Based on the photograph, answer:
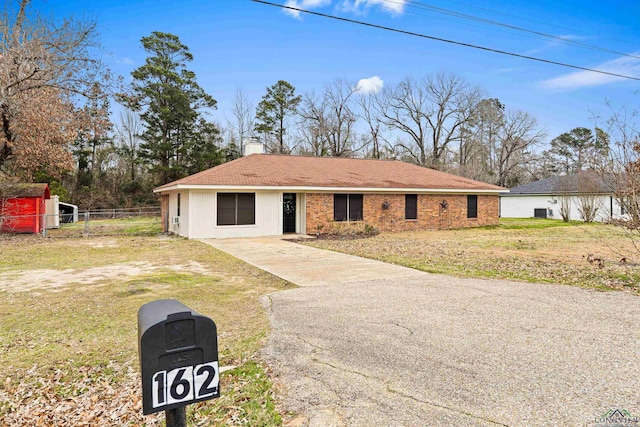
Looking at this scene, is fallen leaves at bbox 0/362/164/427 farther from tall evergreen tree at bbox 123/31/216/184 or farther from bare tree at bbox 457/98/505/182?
bare tree at bbox 457/98/505/182

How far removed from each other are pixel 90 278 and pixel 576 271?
964 cm

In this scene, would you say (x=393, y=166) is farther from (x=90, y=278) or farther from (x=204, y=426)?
(x=204, y=426)

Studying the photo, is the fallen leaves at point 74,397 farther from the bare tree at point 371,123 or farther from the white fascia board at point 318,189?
the bare tree at point 371,123

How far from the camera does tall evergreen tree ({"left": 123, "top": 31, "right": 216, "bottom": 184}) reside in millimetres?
32875

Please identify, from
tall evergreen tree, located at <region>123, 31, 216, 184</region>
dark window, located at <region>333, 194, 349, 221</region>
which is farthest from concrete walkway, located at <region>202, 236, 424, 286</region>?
tall evergreen tree, located at <region>123, 31, 216, 184</region>

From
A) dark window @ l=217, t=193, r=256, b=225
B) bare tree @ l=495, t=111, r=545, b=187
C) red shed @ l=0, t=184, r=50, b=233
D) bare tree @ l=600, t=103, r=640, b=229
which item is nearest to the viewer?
bare tree @ l=600, t=103, r=640, b=229

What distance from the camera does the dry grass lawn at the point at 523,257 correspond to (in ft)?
25.1

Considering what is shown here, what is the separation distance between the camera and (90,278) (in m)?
7.93

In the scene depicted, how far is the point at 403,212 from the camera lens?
1934cm

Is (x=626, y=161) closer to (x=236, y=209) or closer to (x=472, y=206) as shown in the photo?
(x=236, y=209)

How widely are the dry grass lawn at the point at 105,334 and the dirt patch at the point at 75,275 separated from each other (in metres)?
0.02

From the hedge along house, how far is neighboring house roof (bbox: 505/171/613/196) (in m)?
4.87

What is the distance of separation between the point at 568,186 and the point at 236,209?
21.9 metres

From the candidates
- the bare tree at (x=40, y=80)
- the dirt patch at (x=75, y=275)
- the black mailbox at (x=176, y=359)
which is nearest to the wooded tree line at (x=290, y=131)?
the bare tree at (x=40, y=80)
